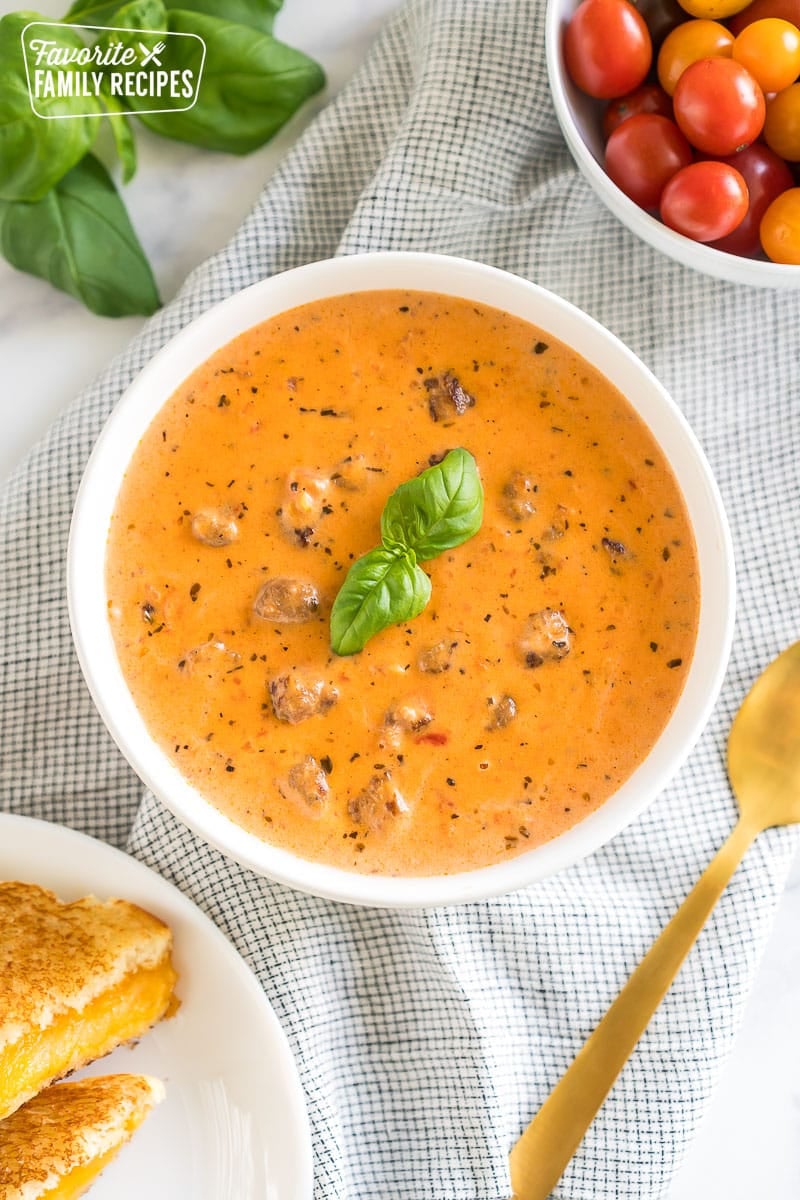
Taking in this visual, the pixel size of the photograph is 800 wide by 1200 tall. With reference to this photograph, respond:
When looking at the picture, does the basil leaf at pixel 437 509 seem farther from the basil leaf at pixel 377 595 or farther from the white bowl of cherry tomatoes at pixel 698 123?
the white bowl of cherry tomatoes at pixel 698 123

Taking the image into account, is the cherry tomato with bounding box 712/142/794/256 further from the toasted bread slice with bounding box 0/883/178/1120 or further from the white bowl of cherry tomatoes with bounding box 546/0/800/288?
the toasted bread slice with bounding box 0/883/178/1120

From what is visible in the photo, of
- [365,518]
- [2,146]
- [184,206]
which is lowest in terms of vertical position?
[365,518]

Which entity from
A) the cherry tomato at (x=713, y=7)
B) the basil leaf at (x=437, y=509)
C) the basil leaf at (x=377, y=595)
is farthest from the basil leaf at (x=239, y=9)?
the basil leaf at (x=377, y=595)

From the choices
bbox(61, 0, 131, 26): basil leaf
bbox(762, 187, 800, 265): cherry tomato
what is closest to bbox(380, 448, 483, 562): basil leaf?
bbox(762, 187, 800, 265): cherry tomato

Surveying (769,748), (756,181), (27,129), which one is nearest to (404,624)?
(769,748)

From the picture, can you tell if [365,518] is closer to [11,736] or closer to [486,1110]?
[11,736]

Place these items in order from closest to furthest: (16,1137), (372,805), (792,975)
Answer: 1. (372,805)
2. (16,1137)
3. (792,975)

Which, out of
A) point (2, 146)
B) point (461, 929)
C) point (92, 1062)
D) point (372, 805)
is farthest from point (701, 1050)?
point (2, 146)
